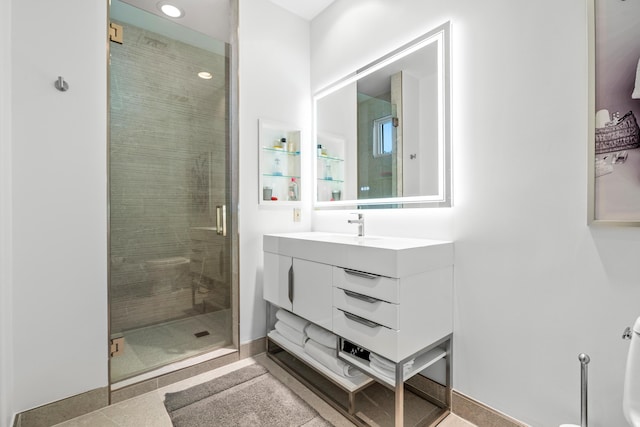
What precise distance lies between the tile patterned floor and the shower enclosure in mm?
172

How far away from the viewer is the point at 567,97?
4.18 feet

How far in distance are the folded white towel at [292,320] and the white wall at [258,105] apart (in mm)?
254

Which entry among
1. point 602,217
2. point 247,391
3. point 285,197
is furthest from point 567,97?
point 247,391

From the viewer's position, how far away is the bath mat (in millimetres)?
1620

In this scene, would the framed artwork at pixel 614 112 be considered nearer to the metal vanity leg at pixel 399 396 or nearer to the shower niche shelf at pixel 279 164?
the metal vanity leg at pixel 399 396

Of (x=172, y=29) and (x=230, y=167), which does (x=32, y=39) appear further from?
(x=230, y=167)

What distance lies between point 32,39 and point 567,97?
249 centimetres

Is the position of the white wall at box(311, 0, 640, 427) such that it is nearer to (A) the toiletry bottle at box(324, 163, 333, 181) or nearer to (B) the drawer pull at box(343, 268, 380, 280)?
(B) the drawer pull at box(343, 268, 380, 280)

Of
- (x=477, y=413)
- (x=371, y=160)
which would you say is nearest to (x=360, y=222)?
(x=371, y=160)

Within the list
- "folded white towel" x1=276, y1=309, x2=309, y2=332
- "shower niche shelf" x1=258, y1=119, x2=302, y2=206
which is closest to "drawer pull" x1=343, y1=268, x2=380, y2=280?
"folded white towel" x1=276, y1=309, x2=309, y2=332

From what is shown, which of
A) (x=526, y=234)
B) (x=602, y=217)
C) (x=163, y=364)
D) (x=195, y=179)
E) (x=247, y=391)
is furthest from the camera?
(x=195, y=179)

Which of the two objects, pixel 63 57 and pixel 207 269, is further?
pixel 207 269

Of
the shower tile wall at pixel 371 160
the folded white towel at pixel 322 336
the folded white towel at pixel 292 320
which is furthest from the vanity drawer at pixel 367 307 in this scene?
the shower tile wall at pixel 371 160

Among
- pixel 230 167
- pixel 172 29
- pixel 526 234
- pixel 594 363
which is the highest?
pixel 172 29
